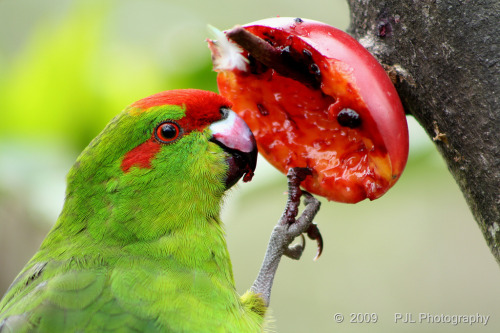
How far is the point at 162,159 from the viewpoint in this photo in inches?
85.4

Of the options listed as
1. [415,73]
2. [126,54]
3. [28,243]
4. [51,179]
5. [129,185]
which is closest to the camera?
[415,73]

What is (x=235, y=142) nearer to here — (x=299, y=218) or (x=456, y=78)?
(x=299, y=218)

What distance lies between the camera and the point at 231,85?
2203mm

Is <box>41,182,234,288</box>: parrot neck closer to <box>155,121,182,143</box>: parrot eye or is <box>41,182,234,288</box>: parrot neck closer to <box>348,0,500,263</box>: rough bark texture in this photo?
<box>155,121,182,143</box>: parrot eye

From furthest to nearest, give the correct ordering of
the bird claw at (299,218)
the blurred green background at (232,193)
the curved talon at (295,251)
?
the blurred green background at (232,193)
the curved talon at (295,251)
the bird claw at (299,218)

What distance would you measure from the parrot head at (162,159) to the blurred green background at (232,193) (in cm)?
26

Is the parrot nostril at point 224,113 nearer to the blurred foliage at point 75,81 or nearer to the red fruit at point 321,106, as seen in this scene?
the red fruit at point 321,106

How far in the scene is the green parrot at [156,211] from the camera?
6.78 feet

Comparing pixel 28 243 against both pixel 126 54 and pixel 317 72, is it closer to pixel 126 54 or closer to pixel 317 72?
pixel 126 54

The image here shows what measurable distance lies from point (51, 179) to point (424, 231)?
4666 mm

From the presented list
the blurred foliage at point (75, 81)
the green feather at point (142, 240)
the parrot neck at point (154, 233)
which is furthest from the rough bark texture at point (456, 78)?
the blurred foliage at point (75, 81)

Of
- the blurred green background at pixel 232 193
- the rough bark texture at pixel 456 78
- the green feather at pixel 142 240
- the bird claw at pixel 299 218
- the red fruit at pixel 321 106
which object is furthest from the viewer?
the blurred green background at pixel 232 193

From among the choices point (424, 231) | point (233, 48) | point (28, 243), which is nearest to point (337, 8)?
point (424, 231)

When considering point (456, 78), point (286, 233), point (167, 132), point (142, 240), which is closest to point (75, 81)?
point (167, 132)
